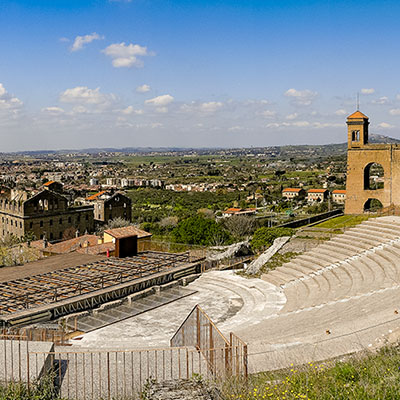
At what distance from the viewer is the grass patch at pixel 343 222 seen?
27.3m

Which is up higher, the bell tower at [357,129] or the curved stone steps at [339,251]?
the bell tower at [357,129]

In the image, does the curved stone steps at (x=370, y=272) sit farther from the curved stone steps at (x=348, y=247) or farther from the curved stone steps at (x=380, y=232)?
the curved stone steps at (x=380, y=232)

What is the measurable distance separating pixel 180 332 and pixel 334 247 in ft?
44.7

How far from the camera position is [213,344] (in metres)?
9.51

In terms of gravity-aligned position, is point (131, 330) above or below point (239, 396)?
below

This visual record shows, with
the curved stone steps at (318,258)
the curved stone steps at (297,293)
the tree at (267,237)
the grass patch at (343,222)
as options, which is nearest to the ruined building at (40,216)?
the tree at (267,237)

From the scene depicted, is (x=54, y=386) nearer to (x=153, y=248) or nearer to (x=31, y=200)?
(x=153, y=248)

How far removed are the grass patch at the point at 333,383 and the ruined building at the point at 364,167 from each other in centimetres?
2541

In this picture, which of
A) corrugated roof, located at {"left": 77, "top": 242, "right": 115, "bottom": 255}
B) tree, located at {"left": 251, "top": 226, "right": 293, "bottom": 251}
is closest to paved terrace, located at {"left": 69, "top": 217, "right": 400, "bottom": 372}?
tree, located at {"left": 251, "top": 226, "right": 293, "bottom": 251}

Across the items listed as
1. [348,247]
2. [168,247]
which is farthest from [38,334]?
[168,247]

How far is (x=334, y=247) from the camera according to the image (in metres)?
22.8

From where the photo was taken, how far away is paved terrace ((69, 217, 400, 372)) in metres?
10.5

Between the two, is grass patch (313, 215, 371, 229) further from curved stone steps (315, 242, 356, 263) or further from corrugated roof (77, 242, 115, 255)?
corrugated roof (77, 242, 115, 255)

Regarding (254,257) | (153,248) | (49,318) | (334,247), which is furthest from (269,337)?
(153,248)
